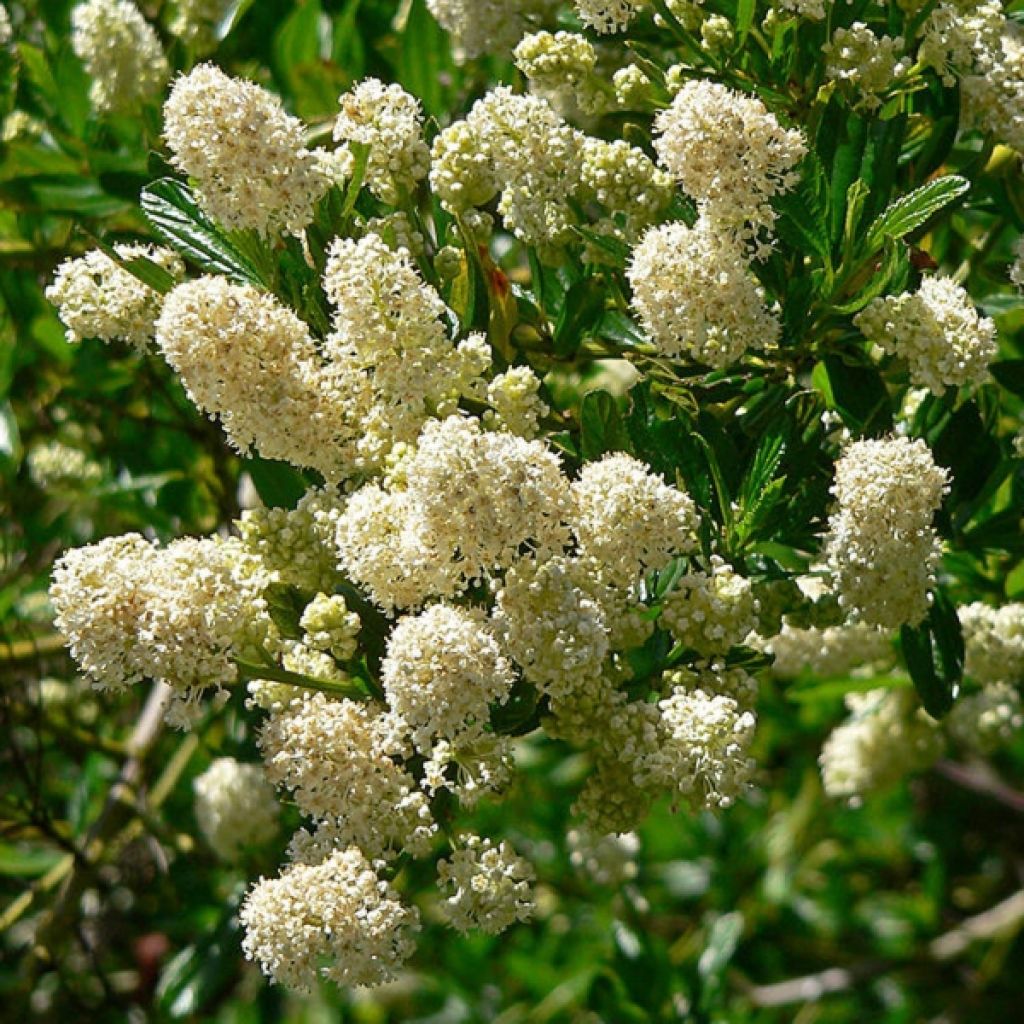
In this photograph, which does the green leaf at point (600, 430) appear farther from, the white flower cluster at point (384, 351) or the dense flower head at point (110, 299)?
the dense flower head at point (110, 299)

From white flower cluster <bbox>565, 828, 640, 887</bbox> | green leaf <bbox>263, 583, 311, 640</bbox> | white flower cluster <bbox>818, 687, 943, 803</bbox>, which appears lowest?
white flower cluster <bbox>565, 828, 640, 887</bbox>

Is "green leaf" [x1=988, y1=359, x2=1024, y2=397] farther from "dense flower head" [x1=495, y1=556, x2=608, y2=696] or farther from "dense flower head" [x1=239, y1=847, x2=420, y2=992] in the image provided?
"dense flower head" [x1=239, y1=847, x2=420, y2=992]

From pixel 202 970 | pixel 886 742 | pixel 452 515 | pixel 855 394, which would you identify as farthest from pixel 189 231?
pixel 886 742

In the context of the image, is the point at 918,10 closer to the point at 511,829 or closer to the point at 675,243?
the point at 675,243

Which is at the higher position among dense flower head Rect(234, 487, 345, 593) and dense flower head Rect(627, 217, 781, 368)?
dense flower head Rect(627, 217, 781, 368)

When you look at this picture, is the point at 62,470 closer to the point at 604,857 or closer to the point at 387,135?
the point at 604,857

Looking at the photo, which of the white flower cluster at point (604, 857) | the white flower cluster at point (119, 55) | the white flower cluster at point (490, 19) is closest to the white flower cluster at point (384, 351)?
the white flower cluster at point (490, 19)

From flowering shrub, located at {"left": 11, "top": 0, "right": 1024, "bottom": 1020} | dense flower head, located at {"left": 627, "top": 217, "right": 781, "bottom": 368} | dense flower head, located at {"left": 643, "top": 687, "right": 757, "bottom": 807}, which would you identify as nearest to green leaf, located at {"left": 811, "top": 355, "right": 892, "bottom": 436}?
flowering shrub, located at {"left": 11, "top": 0, "right": 1024, "bottom": 1020}
